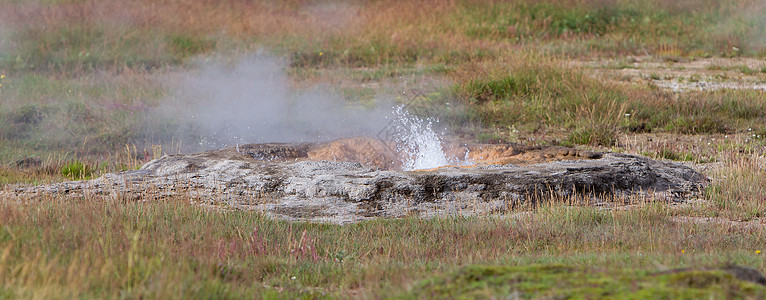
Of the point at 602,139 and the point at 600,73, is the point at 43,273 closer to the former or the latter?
the point at 602,139

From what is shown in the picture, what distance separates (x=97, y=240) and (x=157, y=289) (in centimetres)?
138

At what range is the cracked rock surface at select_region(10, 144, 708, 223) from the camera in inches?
245

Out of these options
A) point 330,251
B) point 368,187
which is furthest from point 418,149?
point 330,251

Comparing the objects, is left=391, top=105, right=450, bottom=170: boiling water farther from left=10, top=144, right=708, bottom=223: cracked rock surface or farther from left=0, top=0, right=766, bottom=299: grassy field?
left=0, top=0, right=766, bottom=299: grassy field

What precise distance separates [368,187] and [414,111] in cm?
464

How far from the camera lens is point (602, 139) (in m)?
9.84

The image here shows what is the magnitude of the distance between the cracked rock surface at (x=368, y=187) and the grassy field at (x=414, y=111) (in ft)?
1.27

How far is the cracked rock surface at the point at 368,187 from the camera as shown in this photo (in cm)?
622

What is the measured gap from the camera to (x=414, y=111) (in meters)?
10.9

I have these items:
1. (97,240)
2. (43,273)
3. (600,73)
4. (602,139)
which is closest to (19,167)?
(97,240)

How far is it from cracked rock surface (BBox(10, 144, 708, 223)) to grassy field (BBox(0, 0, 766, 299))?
1.27 ft

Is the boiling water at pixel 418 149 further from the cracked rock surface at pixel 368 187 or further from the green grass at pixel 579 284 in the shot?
the green grass at pixel 579 284

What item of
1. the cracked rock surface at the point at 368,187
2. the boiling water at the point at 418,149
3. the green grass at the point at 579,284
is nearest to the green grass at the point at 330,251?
the green grass at the point at 579,284

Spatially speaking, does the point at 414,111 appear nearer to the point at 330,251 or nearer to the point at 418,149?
the point at 418,149
